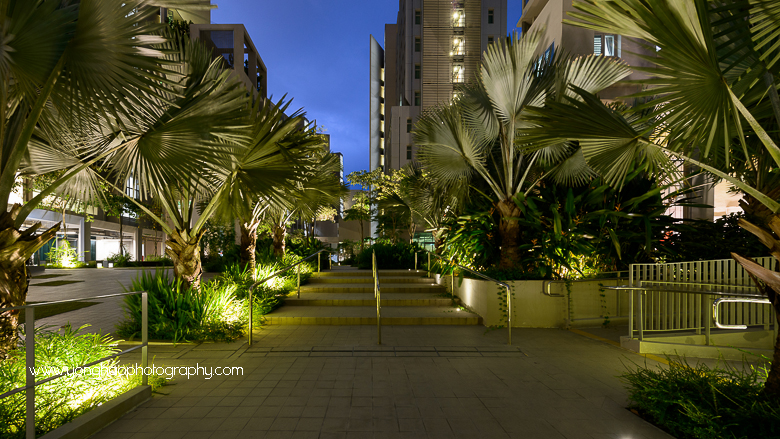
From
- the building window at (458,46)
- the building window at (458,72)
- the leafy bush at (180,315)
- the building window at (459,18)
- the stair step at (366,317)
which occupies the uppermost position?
the building window at (459,18)

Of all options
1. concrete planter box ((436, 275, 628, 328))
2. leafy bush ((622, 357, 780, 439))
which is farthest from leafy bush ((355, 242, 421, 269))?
leafy bush ((622, 357, 780, 439))

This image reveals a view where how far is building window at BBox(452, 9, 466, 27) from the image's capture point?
102 ft

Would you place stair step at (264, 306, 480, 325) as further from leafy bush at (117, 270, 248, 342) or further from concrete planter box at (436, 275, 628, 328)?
leafy bush at (117, 270, 248, 342)

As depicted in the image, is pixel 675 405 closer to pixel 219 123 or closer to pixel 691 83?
pixel 691 83

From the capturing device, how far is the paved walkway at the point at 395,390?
11.3 feet

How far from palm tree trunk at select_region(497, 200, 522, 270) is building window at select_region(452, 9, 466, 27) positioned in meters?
28.0

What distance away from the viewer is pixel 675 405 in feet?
11.1

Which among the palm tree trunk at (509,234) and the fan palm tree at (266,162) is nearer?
the fan palm tree at (266,162)

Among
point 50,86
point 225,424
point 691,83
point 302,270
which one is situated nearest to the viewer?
point 691,83

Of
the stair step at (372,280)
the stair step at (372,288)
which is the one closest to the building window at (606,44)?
the stair step at (372,280)

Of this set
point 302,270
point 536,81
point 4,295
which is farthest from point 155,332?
point 536,81

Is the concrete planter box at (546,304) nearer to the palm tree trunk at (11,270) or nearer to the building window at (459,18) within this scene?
the palm tree trunk at (11,270)

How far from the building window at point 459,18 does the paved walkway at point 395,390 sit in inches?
1195

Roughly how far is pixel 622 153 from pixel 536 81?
4019 millimetres
